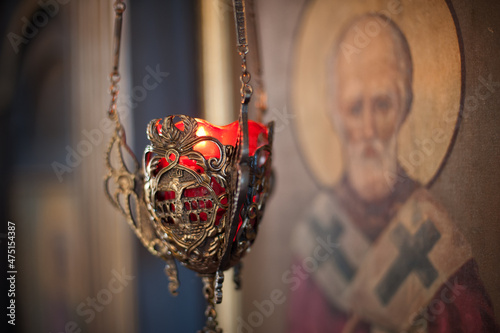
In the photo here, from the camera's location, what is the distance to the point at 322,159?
3.67ft

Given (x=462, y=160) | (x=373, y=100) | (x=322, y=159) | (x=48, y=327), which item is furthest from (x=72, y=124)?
(x=462, y=160)

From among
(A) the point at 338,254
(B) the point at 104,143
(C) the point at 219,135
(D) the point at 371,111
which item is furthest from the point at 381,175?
(B) the point at 104,143

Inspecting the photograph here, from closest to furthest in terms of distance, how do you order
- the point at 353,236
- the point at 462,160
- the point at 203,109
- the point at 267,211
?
1. the point at 462,160
2. the point at 353,236
3. the point at 267,211
4. the point at 203,109

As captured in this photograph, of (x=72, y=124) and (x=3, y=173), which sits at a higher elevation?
(x=72, y=124)

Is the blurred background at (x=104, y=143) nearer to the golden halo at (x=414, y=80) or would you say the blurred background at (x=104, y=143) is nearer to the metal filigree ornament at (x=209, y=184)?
the golden halo at (x=414, y=80)

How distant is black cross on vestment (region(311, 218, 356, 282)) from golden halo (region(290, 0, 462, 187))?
11cm

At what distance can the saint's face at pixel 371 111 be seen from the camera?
925mm

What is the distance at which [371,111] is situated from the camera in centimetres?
98

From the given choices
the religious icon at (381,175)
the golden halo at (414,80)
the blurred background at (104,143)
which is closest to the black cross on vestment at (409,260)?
the religious icon at (381,175)

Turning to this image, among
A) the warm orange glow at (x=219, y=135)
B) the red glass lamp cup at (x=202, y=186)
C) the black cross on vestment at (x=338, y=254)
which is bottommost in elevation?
the black cross on vestment at (x=338, y=254)

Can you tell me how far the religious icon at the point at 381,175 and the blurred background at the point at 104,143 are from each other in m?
0.08

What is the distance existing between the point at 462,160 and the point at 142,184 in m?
0.64

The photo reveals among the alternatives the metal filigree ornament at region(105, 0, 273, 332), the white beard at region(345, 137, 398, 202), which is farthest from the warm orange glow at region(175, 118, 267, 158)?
the white beard at region(345, 137, 398, 202)

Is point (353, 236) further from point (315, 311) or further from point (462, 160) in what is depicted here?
point (462, 160)
